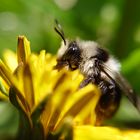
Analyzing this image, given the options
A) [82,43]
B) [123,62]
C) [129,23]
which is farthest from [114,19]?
[82,43]

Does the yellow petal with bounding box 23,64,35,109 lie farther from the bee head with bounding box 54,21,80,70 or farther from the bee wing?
the bee wing

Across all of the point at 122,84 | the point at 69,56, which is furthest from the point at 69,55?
the point at 122,84

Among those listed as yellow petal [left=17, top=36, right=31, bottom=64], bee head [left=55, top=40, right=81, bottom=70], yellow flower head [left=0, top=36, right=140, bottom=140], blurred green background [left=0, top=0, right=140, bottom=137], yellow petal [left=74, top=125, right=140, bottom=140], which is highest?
blurred green background [left=0, top=0, right=140, bottom=137]

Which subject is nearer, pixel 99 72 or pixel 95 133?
pixel 95 133

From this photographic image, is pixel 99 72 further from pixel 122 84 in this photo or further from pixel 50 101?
pixel 50 101

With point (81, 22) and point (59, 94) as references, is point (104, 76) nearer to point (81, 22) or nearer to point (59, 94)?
point (59, 94)

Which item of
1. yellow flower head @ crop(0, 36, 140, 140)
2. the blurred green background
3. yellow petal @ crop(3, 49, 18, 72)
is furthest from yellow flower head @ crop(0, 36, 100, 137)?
the blurred green background
